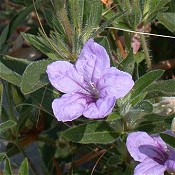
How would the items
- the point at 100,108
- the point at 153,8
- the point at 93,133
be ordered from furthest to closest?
the point at 153,8
the point at 93,133
the point at 100,108

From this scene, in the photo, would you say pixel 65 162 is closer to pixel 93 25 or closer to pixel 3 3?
pixel 93 25

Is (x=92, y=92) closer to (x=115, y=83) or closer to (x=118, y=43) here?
(x=115, y=83)

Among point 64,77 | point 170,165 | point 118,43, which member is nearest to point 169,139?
point 170,165

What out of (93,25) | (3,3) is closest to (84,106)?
(93,25)

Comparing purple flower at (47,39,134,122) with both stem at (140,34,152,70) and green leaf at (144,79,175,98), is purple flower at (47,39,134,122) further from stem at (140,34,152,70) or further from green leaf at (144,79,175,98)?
stem at (140,34,152,70)

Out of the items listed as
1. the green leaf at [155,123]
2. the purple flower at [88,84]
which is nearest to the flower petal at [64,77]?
the purple flower at [88,84]
